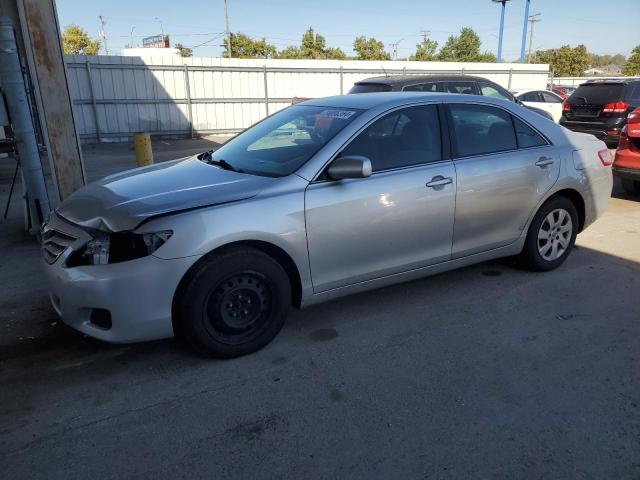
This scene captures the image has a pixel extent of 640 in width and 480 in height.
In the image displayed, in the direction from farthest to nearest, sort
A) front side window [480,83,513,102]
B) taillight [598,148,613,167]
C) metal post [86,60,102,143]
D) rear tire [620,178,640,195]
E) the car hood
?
metal post [86,60,102,143] → front side window [480,83,513,102] → rear tire [620,178,640,195] → taillight [598,148,613,167] → the car hood

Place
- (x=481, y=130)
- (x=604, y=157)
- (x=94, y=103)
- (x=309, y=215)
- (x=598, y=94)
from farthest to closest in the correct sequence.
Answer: (x=94, y=103), (x=598, y=94), (x=604, y=157), (x=481, y=130), (x=309, y=215)

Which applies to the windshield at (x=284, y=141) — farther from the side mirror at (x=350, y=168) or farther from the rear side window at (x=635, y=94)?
the rear side window at (x=635, y=94)

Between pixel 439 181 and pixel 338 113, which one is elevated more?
pixel 338 113

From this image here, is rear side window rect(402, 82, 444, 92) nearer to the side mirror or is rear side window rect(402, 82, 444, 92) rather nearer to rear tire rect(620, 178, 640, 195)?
rear tire rect(620, 178, 640, 195)

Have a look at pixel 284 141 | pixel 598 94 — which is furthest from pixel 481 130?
pixel 598 94

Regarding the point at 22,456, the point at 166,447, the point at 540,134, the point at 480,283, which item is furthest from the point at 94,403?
the point at 540,134

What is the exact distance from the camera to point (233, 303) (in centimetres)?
325

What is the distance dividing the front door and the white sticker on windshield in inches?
8.4

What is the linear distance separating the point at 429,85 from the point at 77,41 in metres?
67.1

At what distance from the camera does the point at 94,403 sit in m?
2.90

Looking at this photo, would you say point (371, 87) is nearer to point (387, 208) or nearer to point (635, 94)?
point (387, 208)

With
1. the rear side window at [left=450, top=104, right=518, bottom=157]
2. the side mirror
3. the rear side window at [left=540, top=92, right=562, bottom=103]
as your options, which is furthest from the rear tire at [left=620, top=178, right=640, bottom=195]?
the rear side window at [left=540, top=92, right=562, bottom=103]

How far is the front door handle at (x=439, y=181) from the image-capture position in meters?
3.84

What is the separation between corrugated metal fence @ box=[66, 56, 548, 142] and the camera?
16.4 m
